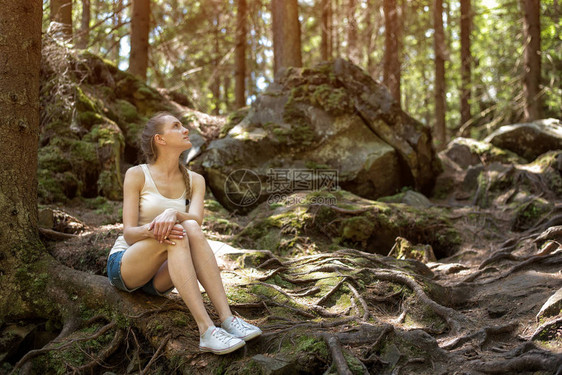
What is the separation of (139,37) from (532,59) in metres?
9.80

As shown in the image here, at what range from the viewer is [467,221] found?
7891mm

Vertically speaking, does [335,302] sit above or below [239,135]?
below

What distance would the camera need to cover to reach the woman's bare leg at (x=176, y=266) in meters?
3.45

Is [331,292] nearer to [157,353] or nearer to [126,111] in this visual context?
[157,353]

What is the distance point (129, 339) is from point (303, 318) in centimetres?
150

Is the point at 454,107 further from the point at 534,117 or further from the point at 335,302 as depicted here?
the point at 335,302

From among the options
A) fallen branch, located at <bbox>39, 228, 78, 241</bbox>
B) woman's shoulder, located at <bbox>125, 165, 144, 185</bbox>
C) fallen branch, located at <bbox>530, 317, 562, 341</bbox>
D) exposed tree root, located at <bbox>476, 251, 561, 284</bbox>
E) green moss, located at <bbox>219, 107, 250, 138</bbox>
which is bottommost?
fallen branch, located at <bbox>530, 317, 562, 341</bbox>

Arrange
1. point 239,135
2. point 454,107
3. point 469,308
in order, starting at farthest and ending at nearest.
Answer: point 454,107, point 239,135, point 469,308

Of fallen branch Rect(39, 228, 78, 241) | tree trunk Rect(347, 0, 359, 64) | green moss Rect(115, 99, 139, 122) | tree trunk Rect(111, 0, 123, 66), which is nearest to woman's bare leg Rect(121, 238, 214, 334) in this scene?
fallen branch Rect(39, 228, 78, 241)

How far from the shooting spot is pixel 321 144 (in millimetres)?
9500

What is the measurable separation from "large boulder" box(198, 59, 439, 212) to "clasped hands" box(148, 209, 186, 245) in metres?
5.09

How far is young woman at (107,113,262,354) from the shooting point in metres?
3.45

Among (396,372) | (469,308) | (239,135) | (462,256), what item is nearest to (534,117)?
(462,256)

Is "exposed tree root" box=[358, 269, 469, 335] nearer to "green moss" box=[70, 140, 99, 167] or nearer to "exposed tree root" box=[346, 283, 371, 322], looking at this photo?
"exposed tree root" box=[346, 283, 371, 322]
